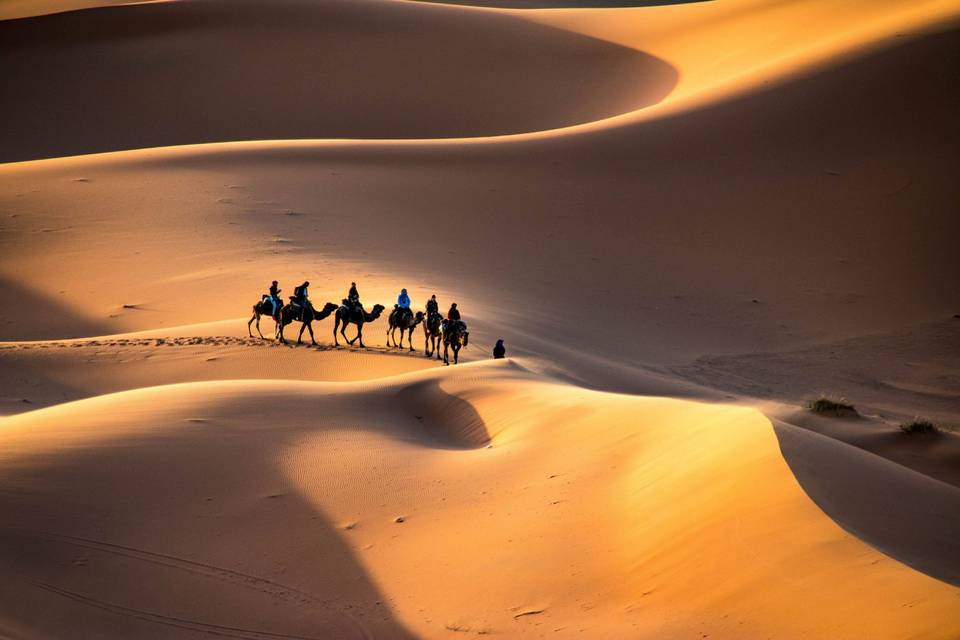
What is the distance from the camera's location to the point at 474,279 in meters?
25.3

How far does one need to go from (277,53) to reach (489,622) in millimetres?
46951

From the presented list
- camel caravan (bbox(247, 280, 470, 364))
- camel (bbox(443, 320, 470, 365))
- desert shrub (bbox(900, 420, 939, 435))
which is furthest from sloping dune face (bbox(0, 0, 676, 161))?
desert shrub (bbox(900, 420, 939, 435))

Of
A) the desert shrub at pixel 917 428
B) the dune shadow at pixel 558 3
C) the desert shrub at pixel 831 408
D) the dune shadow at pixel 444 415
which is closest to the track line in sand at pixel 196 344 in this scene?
the dune shadow at pixel 444 415

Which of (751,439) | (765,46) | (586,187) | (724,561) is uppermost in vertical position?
(765,46)

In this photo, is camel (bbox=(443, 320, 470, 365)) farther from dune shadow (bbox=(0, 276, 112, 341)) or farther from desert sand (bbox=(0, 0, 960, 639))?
dune shadow (bbox=(0, 276, 112, 341))

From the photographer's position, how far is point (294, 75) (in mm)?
50719

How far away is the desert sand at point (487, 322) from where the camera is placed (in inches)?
357

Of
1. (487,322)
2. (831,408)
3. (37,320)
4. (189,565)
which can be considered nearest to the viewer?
(189,565)

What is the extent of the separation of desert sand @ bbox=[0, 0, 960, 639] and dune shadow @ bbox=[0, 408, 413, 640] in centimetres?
4

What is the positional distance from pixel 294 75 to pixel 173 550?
43.4 metres

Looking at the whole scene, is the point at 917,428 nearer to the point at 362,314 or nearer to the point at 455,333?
the point at 455,333

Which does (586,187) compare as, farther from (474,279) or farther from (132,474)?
(132,474)

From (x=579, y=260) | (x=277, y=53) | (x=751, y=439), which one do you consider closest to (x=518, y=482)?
(x=751, y=439)

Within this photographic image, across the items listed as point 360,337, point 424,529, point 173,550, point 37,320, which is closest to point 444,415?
point 424,529
